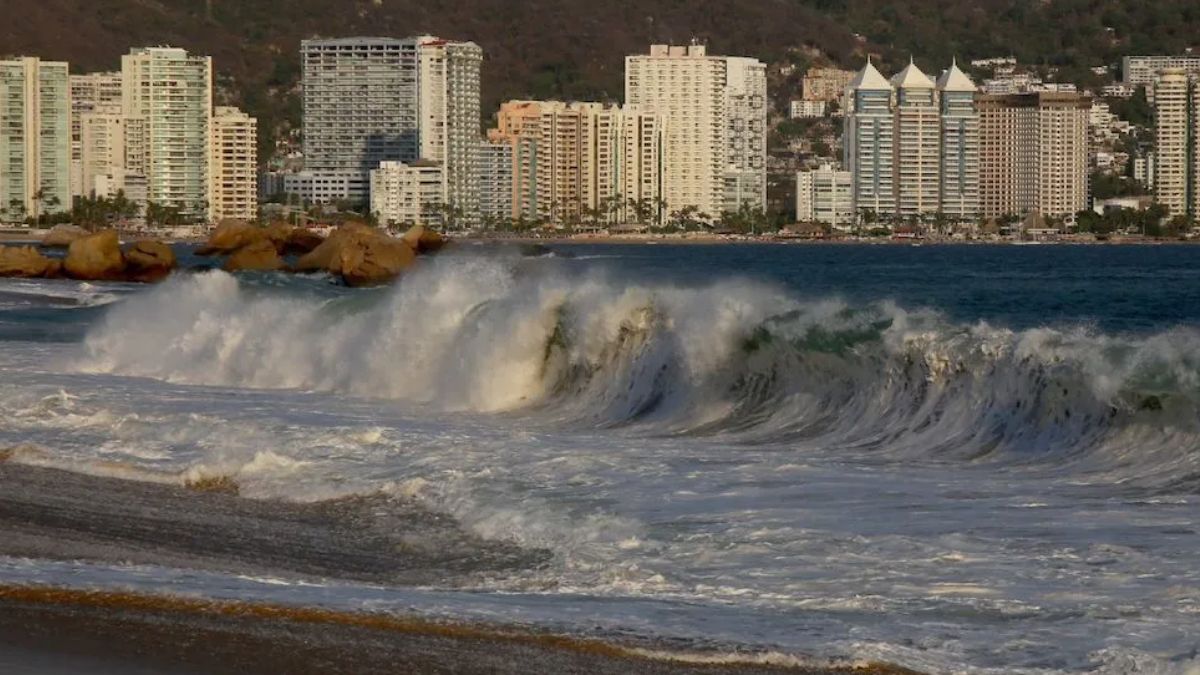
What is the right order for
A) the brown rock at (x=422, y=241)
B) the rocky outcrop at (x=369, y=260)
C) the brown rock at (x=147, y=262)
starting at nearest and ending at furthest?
the rocky outcrop at (x=369, y=260) → the brown rock at (x=147, y=262) → the brown rock at (x=422, y=241)

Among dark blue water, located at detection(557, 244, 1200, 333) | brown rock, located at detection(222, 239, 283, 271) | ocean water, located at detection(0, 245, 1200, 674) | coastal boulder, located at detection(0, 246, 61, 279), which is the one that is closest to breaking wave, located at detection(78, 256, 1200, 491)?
ocean water, located at detection(0, 245, 1200, 674)

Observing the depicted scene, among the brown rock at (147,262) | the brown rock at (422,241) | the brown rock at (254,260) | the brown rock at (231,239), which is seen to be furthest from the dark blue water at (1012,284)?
the brown rock at (231,239)

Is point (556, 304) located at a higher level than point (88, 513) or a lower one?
higher

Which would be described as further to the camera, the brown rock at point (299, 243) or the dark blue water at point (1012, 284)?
the brown rock at point (299, 243)

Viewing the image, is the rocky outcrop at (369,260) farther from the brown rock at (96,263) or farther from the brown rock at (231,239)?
the brown rock at (231,239)

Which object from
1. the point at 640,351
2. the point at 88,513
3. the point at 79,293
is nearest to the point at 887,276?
the point at 79,293

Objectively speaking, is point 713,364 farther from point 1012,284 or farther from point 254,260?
point 254,260

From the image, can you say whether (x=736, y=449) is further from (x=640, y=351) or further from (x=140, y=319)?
(x=140, y=319)
